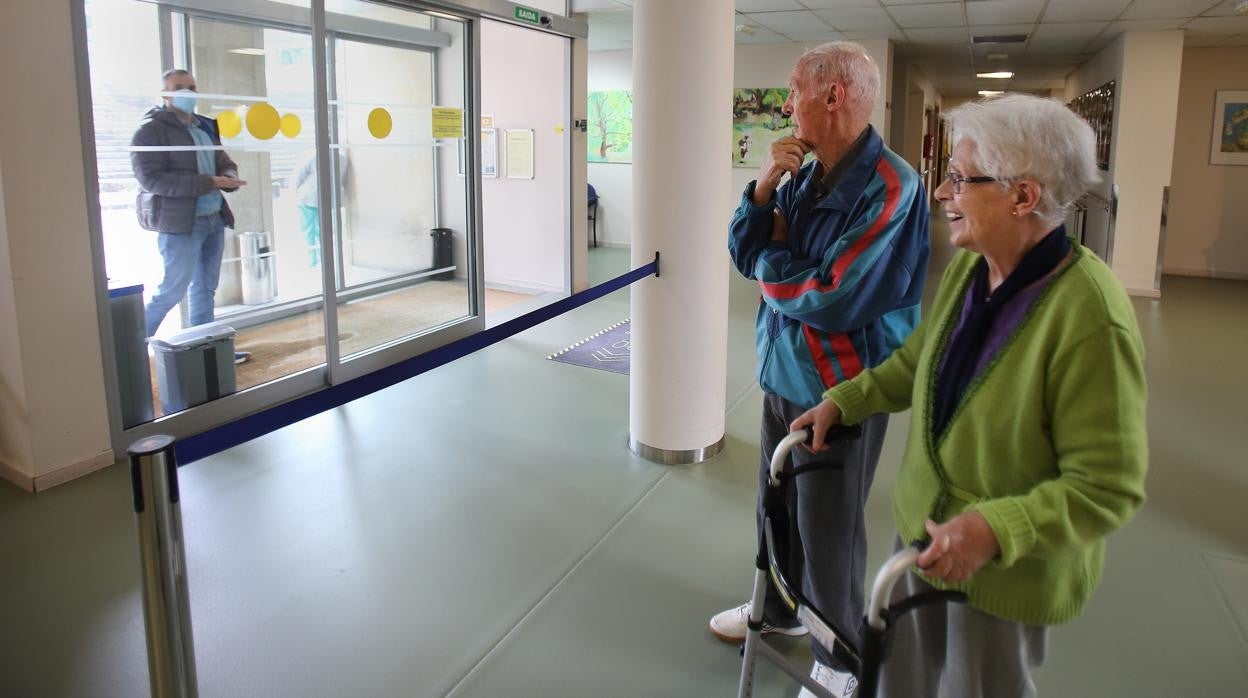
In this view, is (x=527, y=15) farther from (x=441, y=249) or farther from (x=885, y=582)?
(x=885, y=582)

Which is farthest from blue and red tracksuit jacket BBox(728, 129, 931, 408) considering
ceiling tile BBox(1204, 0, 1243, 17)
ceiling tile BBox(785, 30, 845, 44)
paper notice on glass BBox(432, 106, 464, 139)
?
ceiling tile BBox(785, 30, 845, 44)

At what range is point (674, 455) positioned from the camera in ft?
13.3

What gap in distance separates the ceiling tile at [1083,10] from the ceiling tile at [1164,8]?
11 cm

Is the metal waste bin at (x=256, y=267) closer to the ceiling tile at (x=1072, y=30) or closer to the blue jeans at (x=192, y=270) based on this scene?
the blue jeans at (x=192, y=270)

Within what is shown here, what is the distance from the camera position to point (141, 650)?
2609 millimetres

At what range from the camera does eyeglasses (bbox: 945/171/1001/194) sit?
4.52 ft

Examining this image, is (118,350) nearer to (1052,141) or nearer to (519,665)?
(519,665)

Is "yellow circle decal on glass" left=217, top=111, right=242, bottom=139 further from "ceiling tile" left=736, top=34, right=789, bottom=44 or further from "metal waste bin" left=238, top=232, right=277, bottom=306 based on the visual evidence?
"ceiling tile" left=736, top=34, right=789, bottom=44

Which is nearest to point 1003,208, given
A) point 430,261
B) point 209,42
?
point 209,42

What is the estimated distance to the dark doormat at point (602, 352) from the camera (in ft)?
19.0

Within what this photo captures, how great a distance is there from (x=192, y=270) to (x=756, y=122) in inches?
302

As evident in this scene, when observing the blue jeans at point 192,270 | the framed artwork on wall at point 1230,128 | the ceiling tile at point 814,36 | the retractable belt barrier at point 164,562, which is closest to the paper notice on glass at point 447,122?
the blue jeans at point 192,270

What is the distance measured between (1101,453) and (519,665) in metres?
1.84

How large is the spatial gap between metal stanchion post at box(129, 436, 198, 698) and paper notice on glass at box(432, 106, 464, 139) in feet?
16.3
